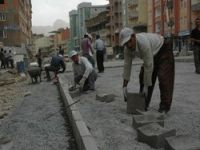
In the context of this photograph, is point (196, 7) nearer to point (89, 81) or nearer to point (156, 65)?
point (89, 81)

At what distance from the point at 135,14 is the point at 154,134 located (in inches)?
3578

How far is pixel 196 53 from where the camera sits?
13773 millimetres

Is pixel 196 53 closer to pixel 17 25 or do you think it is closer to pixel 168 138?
pixel 168 138

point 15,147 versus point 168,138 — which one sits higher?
point 168,138

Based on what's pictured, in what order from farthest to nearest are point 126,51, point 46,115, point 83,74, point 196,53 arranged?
point 196,53 → point 83,74 → point 46,115 → point 126,51

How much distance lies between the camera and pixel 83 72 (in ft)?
36.6

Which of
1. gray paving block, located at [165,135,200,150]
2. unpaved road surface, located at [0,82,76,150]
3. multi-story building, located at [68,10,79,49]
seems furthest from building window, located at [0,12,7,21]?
multi-story building, located at [68,10,79,49]

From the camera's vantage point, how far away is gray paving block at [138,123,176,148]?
17.1 feet

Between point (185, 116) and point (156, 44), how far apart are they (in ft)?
3.87

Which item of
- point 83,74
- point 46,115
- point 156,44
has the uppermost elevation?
point 156,44

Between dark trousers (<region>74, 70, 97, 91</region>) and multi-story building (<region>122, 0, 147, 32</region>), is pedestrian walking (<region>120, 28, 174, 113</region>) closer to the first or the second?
dark trousers (<region>74, 70, 97, 91</region>)

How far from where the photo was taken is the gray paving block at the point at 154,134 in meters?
5.23

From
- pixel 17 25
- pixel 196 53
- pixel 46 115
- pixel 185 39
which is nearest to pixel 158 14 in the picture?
pixel 185 39

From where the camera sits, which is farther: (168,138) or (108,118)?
(108,118)
